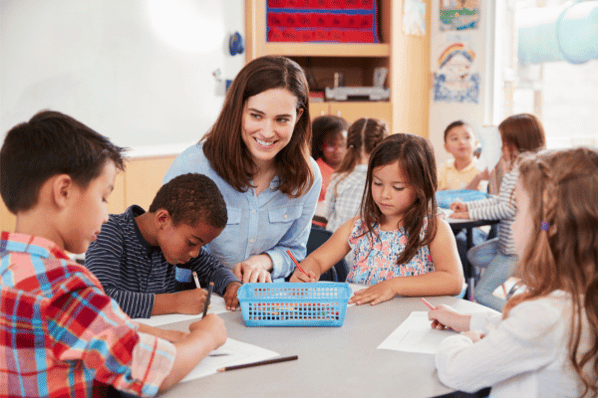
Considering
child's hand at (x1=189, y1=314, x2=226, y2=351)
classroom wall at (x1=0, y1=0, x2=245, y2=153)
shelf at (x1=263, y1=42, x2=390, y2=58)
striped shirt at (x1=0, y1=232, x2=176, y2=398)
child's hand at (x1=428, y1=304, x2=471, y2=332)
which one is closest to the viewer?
striped shirt at (x1=0, y1=232, x2=176, y2=398)

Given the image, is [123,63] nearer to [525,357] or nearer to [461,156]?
[461,156]

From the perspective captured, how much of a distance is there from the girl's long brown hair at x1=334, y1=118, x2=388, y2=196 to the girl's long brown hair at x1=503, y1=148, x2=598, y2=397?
203 centimetres

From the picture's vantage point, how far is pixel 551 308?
1.01 metres

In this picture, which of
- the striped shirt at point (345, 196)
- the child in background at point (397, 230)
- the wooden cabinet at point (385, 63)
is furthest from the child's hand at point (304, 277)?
the wooden cabinet at point (385, 63)

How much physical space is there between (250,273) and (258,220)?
0.26m

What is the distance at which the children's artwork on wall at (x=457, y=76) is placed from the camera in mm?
5145

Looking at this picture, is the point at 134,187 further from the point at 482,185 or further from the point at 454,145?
the point at 482,185

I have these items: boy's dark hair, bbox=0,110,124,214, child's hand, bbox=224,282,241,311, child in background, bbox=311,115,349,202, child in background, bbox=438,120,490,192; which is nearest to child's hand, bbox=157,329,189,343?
child's hand, bbox=224,282,241,311

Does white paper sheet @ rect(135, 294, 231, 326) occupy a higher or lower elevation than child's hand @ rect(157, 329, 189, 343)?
lower

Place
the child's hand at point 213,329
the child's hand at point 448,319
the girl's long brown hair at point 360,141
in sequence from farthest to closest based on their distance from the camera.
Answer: the girl's long brown hair at point 360,141 → the child's hand at point 448,319 → the child's hand at point 213,329

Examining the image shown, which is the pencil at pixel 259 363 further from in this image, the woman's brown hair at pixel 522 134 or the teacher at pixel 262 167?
the woman's brown hair at pixel 522 134

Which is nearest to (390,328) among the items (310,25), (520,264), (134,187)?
(520,264)

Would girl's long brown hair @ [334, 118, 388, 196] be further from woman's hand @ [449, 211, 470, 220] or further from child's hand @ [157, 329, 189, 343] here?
child's hand @ [157, 329, 189, 343]

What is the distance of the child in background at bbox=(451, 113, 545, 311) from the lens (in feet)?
9.85
